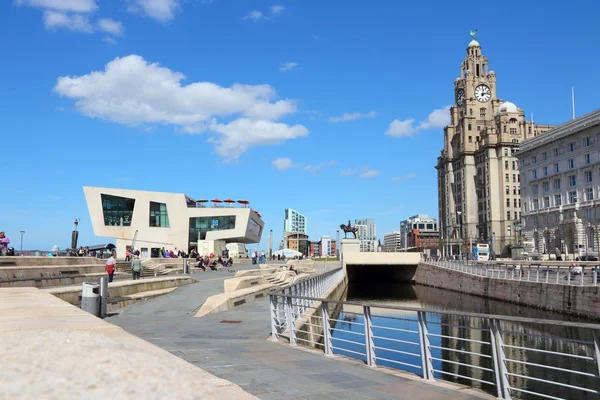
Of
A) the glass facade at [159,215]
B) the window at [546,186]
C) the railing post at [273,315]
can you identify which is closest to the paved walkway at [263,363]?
the railing post at [273,315]

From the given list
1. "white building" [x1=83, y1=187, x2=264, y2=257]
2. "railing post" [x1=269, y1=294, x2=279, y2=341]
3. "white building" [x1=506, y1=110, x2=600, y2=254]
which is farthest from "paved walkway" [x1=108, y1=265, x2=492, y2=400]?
"white building" [x1=506, y1=110, x2=600, y2=254]

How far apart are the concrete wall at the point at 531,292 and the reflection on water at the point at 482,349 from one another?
761mm

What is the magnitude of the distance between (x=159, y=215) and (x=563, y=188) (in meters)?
61.0

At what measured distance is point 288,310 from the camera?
11969 mm

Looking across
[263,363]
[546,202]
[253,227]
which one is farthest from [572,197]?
[263,363]

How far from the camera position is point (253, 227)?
294 ft

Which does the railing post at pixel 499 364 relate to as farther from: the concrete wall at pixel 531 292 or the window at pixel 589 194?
the window at pixel 589 194

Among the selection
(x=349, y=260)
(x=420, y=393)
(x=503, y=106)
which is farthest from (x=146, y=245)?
(x=503, y=106)

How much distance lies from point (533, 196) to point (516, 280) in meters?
56.0

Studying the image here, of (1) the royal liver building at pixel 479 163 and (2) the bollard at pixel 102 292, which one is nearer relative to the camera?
(2) the bollard at pixel 102 292

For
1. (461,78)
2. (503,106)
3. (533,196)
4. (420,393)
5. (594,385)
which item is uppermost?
(461,78)

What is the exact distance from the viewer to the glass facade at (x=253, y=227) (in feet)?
279

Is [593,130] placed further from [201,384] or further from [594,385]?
[201,384]

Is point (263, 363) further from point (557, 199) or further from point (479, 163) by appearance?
point (479, 163)
